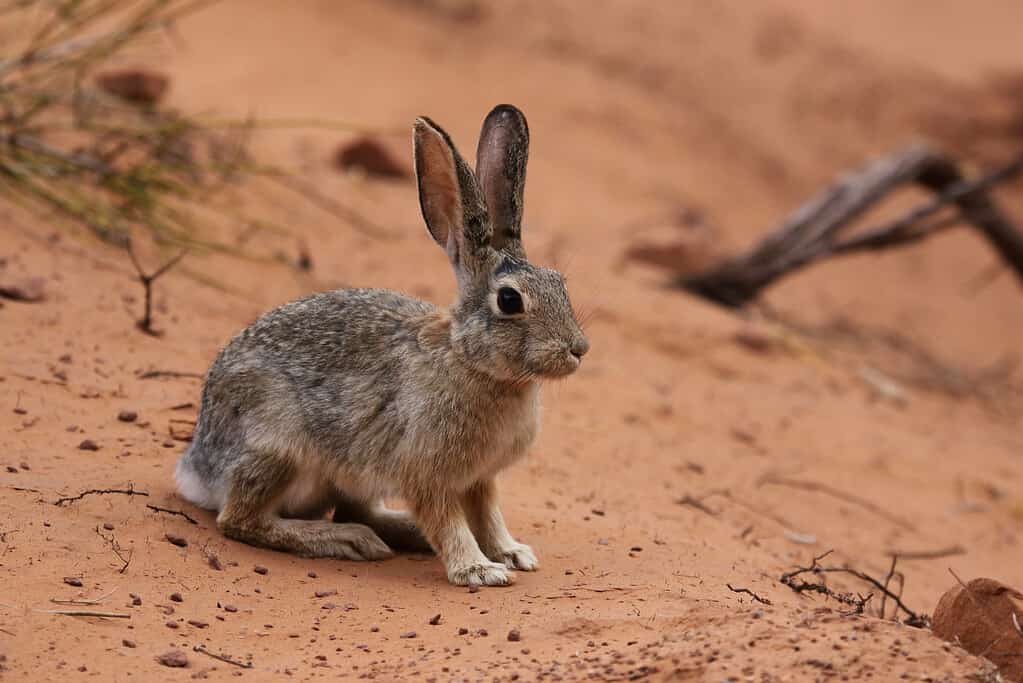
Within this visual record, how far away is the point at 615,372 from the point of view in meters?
8.48

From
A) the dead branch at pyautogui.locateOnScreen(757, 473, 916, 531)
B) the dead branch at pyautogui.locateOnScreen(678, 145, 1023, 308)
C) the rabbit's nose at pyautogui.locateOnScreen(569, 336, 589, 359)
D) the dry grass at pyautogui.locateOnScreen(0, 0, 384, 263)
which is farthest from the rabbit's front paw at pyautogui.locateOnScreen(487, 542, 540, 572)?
the dead branch at pyautogui.locateOnScreen(678, 145, 1023, 308)

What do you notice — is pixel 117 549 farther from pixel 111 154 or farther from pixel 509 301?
pixel 111 154

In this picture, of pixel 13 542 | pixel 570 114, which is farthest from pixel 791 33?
pixel 13 542

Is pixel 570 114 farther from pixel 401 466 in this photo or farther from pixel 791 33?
pixel 401 466

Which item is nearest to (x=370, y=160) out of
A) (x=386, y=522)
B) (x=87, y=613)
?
(x=386, y=522)

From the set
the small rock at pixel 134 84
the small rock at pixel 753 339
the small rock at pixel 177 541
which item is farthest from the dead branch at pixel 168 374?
the small rock at pixel 753 339

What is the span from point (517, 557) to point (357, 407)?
0.82 m

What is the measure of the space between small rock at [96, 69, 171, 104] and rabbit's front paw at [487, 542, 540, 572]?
573 centimetres

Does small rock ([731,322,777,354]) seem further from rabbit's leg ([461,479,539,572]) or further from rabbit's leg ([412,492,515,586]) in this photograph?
rabbit's leg ([412,492,515,586])

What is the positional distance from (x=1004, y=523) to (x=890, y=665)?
172 inches

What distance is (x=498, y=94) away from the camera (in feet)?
47.8

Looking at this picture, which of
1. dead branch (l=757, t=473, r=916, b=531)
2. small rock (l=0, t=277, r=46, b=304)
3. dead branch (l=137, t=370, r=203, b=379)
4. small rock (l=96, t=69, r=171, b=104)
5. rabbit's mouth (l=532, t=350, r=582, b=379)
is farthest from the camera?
small rock (l=96, t=69, r=171, b=104)

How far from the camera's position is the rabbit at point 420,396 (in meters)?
4.92

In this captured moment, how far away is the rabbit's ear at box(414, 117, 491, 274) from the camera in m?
4.90
